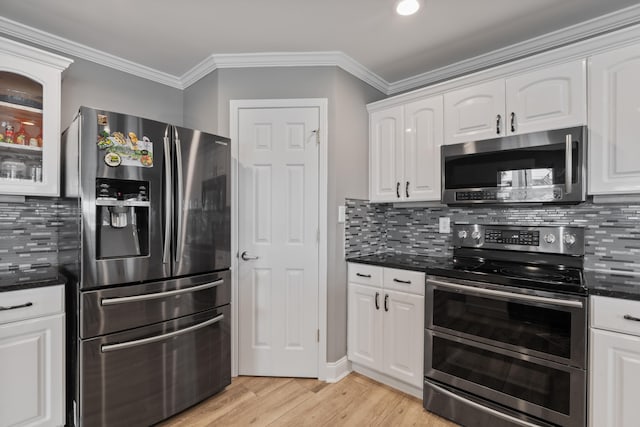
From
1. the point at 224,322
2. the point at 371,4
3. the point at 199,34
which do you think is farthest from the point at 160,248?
the point at 371,4

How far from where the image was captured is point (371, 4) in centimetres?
186

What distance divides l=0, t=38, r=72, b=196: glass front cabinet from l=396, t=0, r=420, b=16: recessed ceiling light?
212 cm

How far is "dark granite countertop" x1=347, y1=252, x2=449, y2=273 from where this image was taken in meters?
2.19

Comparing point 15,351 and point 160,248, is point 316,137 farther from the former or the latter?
point 15,351

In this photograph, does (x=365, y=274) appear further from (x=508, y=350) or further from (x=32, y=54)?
(x=32, y=54)

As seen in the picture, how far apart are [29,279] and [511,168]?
9.73 feet

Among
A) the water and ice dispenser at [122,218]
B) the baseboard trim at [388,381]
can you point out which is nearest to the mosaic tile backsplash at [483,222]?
the baseboard trim at [388,381]

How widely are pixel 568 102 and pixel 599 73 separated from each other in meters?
0.19

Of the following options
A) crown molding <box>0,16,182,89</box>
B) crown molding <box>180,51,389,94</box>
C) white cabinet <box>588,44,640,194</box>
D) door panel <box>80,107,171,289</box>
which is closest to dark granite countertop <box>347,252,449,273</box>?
white cabinet <box>588,44,640,194</box>

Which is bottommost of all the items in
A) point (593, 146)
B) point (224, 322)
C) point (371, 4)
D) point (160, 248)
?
point (224, 322)

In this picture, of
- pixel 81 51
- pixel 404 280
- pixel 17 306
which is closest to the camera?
pixel 17 306

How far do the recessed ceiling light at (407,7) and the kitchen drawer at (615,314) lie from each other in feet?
6.09

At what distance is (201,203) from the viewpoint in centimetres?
205

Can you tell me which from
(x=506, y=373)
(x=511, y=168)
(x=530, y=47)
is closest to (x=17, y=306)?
(x=506, y=373)
